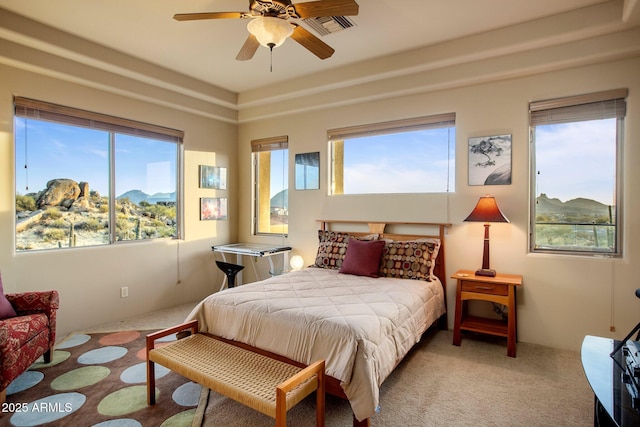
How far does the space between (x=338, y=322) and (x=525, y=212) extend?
2.27m

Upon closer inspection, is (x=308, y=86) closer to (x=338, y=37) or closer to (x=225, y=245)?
(x=338, y=37)

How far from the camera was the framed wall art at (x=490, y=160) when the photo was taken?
327 cm

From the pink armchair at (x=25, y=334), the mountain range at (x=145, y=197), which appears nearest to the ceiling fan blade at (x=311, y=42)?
the pink armchair at (x=25, y=334)

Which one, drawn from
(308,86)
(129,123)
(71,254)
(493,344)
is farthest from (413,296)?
(129,123)

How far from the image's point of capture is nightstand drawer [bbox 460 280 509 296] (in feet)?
9.66

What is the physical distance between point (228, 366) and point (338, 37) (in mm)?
2936

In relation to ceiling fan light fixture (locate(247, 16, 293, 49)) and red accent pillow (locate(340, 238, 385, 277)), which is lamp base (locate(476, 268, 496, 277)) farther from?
ceiling fan light fixture (locate(247, 16, 293, 49))

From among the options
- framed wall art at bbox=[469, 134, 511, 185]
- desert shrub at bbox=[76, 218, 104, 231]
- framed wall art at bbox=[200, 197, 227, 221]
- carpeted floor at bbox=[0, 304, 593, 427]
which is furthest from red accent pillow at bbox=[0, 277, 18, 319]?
framed wall art at bbox=[469, 134, 511, 185]

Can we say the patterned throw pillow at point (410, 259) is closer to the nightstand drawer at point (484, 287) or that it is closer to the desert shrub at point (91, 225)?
the nightstand drawer at point (484, 287)

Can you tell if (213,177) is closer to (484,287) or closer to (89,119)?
(89,119)

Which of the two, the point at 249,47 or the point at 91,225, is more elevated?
the point at 249,47

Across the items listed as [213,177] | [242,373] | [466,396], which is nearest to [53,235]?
[213,177]

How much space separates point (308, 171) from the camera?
4531 millimetres

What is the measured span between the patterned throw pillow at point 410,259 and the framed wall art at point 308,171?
4.92ft
